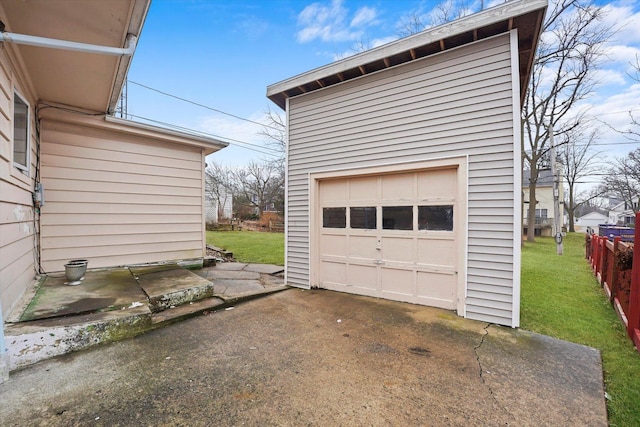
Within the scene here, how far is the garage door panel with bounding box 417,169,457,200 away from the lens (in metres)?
3.99

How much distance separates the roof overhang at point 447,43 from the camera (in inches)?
130

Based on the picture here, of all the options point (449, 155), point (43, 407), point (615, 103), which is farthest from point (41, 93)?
point (615, 103)

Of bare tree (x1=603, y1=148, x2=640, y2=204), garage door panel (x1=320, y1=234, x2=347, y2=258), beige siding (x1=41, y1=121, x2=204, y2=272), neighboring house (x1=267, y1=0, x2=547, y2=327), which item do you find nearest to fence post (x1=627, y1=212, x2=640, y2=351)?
neighboring house (x1=267, y1=0, x2=547, y2=327)

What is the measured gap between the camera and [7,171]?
2.94 meters

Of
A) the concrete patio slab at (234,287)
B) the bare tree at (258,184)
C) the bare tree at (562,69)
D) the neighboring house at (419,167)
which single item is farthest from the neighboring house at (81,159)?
the bare tree at (258,184)

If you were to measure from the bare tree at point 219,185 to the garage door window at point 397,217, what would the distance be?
22113mm

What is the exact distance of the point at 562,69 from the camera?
1347cm

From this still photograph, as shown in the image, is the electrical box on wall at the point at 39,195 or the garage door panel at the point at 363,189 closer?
the electrical box on wall at the point at 39,195

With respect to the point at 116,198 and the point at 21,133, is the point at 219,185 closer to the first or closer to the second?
the point at 116,198

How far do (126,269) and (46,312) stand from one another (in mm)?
2544

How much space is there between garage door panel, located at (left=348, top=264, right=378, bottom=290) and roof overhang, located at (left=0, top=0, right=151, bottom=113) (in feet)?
13.9

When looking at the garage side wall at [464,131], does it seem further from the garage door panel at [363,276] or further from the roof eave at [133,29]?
the roof eave at [133,29]

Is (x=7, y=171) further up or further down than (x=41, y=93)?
further down

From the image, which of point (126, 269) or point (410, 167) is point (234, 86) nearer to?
point (126, 269)
